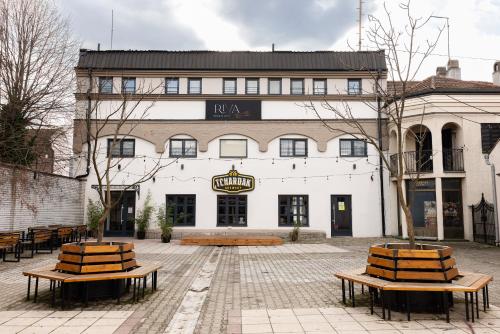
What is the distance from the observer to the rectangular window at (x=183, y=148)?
71.0ft

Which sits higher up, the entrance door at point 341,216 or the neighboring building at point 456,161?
the neighboring building at point 456,161

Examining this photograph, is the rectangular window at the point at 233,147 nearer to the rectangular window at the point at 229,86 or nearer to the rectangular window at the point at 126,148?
the rectangular window at the point at 229,86

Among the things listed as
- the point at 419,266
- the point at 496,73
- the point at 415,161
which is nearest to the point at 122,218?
the point at 415,161

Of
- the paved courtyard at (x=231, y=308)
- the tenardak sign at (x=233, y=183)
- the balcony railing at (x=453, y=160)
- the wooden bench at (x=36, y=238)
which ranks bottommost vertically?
the paved courtyard at (x=231, y=308)

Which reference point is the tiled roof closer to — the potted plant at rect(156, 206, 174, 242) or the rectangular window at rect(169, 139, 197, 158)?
the rectangular window at rect(169, 139, 197, 158)

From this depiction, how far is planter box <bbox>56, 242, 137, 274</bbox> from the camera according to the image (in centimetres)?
678

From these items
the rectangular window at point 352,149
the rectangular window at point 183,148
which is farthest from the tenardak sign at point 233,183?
the rectangular window at point 352,149

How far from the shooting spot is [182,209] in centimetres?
2134

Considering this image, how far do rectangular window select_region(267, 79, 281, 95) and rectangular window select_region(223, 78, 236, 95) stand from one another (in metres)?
1.94

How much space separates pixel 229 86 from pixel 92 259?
1660 centimetres

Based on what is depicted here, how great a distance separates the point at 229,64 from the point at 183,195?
7693 millimetres

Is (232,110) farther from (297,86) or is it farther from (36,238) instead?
(36,238)

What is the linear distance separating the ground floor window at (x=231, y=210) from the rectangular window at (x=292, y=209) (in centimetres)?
193

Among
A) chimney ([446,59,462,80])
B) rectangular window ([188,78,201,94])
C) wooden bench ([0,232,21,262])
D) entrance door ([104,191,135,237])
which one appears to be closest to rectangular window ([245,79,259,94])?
rectangular window ([188,78,201,94])
